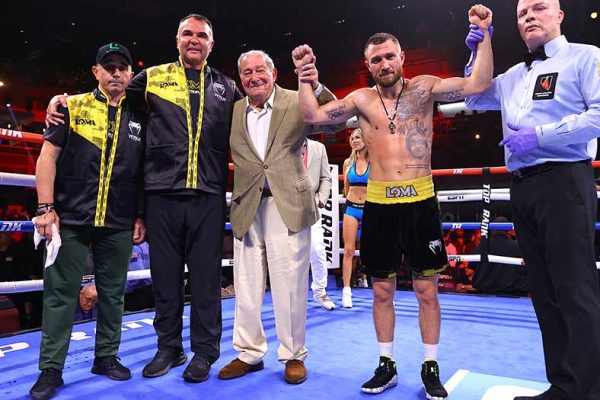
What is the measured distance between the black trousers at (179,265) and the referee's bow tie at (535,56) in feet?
4.91

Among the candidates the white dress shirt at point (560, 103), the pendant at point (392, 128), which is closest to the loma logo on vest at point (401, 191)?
the pendant at point (392, 128)

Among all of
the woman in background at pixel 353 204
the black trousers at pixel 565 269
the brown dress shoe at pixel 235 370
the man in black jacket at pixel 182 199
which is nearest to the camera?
the black trousers at pixel 565 269

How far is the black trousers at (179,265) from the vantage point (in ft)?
6.95

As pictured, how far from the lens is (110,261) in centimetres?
209

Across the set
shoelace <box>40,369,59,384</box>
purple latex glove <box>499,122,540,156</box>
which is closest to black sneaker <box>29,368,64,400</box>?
shoelace <box>40,369,59,384</box>

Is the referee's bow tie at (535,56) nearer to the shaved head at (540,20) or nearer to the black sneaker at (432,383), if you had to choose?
the shaved head at (540,20)

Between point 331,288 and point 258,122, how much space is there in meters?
3.27

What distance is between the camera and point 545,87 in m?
1.69

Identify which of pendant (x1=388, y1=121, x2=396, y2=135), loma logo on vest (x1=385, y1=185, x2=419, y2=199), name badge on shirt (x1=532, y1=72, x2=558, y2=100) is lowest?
loma logo on vest (x1=385, y1=185, x2=419, y2=199)

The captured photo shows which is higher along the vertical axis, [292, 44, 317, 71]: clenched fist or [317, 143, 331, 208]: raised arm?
[292, 44, 317, 71]: clenched fist

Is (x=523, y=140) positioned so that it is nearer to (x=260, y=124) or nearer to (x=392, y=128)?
(x=392, y=128)

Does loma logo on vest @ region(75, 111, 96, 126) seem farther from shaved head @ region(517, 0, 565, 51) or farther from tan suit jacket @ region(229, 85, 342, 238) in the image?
shaved head @ region(517, 0, 565, 51)

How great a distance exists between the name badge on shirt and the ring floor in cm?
116

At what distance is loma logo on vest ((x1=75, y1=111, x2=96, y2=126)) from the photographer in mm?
2049
